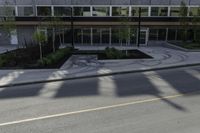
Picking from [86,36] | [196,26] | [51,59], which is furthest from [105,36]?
[51,59]

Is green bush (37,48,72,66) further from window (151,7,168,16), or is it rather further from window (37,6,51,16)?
window (151,7,168,16)

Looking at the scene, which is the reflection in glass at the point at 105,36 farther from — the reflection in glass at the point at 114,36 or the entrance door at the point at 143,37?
the entrance door at the point at 143,37

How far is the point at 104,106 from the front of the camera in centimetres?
886

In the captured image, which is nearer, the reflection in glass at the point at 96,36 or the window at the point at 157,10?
the window at the point at 157,10

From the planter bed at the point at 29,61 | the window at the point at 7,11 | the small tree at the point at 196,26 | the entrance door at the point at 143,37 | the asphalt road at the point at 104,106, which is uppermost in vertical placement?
the window at the point at 7,11

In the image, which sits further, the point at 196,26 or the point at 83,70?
the point at 196,26

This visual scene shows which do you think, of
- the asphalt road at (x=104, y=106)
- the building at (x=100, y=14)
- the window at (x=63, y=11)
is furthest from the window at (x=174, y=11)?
the asphalt road at (x=104, y=106)

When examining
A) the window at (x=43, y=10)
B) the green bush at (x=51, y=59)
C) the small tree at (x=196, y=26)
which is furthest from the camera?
the window at (x=43, y=10)

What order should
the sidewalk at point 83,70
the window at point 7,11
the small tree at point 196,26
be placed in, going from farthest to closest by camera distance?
the small tree at point 196,26 < the window at point 7,11 < the sidewalk at point 83,70

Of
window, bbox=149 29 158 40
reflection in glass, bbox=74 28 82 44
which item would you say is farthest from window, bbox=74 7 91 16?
window, bbox=149 29 158 40

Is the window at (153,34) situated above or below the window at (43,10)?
below

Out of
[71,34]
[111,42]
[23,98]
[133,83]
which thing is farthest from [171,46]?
[23,98]

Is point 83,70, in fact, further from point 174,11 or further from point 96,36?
point 174,11

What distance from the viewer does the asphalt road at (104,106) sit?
705 cm
